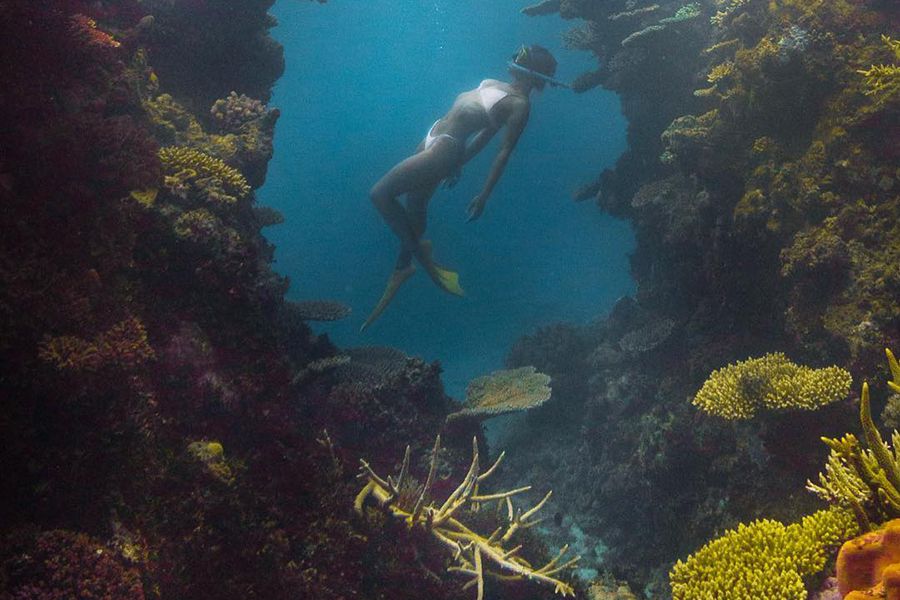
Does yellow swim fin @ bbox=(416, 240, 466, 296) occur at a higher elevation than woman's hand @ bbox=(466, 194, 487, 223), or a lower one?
lower

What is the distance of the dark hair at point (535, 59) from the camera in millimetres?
8109

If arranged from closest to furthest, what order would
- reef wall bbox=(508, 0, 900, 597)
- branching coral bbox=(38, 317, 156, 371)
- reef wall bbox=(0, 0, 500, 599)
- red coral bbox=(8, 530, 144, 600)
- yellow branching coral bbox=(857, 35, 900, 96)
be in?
1. red coral bbox=(8, 530, 144, 600)
2. reef wall bbox=(0, 0, 500, 599)
3. branching coral bbox=(38, 317, 156, 371)
4. reef wall bbox=(508, 0, 900, 597)
5. yellow branching coral bbox=(857, 35, 900, 96)

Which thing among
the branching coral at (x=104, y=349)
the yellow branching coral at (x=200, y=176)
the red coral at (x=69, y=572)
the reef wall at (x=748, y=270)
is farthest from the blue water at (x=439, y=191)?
the red coral at (x=69, y=572)

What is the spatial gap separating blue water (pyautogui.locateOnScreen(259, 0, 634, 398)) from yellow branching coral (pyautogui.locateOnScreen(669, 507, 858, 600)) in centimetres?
2942

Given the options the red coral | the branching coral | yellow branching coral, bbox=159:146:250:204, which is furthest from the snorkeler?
the red coral

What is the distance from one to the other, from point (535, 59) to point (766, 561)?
7.35 metres

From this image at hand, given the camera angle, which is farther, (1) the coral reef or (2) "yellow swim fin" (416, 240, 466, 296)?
(2) "yellow swim fin" (416, 240, 466, 296)

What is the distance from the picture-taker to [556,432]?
12930 millimetres

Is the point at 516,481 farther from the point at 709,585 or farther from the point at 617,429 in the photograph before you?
the point at 709,585

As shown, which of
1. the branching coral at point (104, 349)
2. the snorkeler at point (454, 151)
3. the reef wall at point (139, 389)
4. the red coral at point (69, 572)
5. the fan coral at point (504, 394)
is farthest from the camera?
the snorkeler at point (454, 151)

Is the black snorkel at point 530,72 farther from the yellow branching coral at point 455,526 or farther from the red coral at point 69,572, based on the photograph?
the red coral at point 69,572

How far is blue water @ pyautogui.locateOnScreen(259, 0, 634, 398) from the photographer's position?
43.8 metres

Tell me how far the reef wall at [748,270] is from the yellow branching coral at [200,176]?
618 centimetres

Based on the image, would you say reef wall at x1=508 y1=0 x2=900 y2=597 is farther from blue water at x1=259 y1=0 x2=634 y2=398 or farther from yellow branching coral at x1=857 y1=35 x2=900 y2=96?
blue water at x1=259 y1=0 x2=634 y2=398
